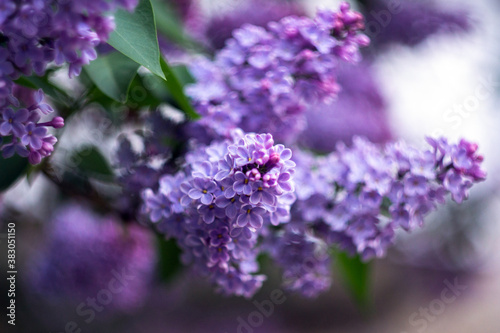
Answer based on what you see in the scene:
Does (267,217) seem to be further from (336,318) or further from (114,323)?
(336,318)

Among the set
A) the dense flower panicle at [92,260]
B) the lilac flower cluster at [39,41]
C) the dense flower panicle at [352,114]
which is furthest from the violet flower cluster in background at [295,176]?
the dense flower panicle at [352,114]

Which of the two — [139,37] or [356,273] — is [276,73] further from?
[356,273]

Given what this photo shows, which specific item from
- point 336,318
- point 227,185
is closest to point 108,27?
point 227,185

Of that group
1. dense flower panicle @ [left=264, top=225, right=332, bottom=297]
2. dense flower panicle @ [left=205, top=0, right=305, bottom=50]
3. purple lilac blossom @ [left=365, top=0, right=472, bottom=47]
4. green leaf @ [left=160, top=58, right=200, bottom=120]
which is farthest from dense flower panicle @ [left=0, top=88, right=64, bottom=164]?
purple lilac blossom @ [left=365, top=0, right=472, bottom=47]

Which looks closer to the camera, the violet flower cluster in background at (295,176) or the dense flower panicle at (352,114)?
the violet flower cluster in background at (295,176)

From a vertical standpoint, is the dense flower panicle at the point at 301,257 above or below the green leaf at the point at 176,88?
below

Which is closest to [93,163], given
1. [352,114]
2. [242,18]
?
[242,18]

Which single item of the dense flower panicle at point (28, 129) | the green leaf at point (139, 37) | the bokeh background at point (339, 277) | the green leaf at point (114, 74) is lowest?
the bokeh background at point (339, 277)

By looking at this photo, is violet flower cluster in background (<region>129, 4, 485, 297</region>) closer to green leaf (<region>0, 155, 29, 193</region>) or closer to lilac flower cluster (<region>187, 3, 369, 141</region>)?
lilac flower cluster (<region>187, 3, 369, 141</region>)

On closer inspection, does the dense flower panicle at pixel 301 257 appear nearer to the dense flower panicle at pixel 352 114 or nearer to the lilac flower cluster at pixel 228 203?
the lilac flower cluster at pixel 228 203
